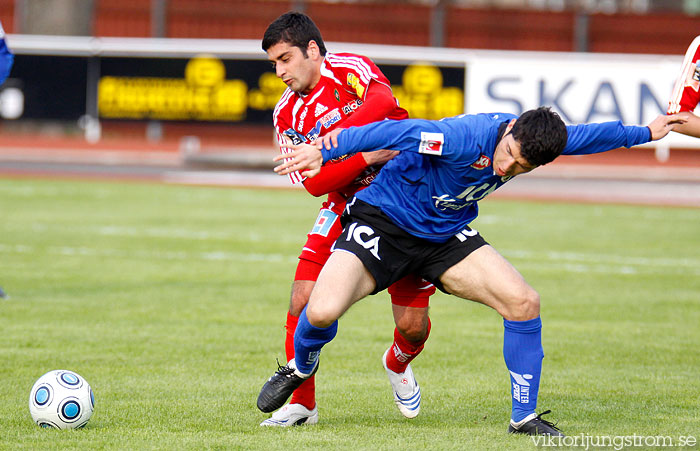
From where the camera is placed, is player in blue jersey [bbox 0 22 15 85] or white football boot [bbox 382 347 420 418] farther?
player in blue jersey [bbox 0 22 15 85]

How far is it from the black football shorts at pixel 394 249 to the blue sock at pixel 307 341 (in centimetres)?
37

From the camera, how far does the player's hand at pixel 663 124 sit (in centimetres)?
541

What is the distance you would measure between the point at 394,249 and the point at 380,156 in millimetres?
509

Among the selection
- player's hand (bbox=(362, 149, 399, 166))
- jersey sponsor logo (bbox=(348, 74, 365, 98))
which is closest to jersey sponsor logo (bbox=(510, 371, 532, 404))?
player's hand (bbox=(362, 149, 399, 166))

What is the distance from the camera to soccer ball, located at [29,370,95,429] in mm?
5320

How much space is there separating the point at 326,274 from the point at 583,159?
78.8 ft

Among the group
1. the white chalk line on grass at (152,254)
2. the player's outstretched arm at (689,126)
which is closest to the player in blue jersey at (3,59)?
the white chalk line on grass at (152,254)

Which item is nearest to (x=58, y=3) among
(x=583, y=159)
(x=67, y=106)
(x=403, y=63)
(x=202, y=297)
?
(x=67, y=106)

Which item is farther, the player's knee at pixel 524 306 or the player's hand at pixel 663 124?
the player's hand at pixel 663 124

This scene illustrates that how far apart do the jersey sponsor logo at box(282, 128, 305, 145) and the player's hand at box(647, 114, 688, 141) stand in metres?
1.91

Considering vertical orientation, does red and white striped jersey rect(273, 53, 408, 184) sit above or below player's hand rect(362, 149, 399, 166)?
above

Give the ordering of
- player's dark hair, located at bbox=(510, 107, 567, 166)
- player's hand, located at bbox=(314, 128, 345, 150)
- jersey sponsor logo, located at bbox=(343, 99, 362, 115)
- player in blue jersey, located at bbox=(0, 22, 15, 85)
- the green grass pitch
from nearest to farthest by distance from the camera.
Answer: player's dark hair, located at bbox=(510, 107, 567, 166) < player's hand, located at bbox=(314, 128, 345, 150) < the green grass pitch < jersey sponsor logo, located at bbox=(343, 99, 362, 115) < player in blue jersey, located at bbox=(0, 22, 15, 85)

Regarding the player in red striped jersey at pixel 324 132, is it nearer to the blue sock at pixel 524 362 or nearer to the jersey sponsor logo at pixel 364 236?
the jersey sponsor logo at pixel 364 236

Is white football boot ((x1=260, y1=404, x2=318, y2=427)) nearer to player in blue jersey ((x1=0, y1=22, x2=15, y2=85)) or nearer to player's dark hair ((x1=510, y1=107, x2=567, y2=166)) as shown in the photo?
player's dark hair ((x1=510, y1=107, x2=567, y2=166))
